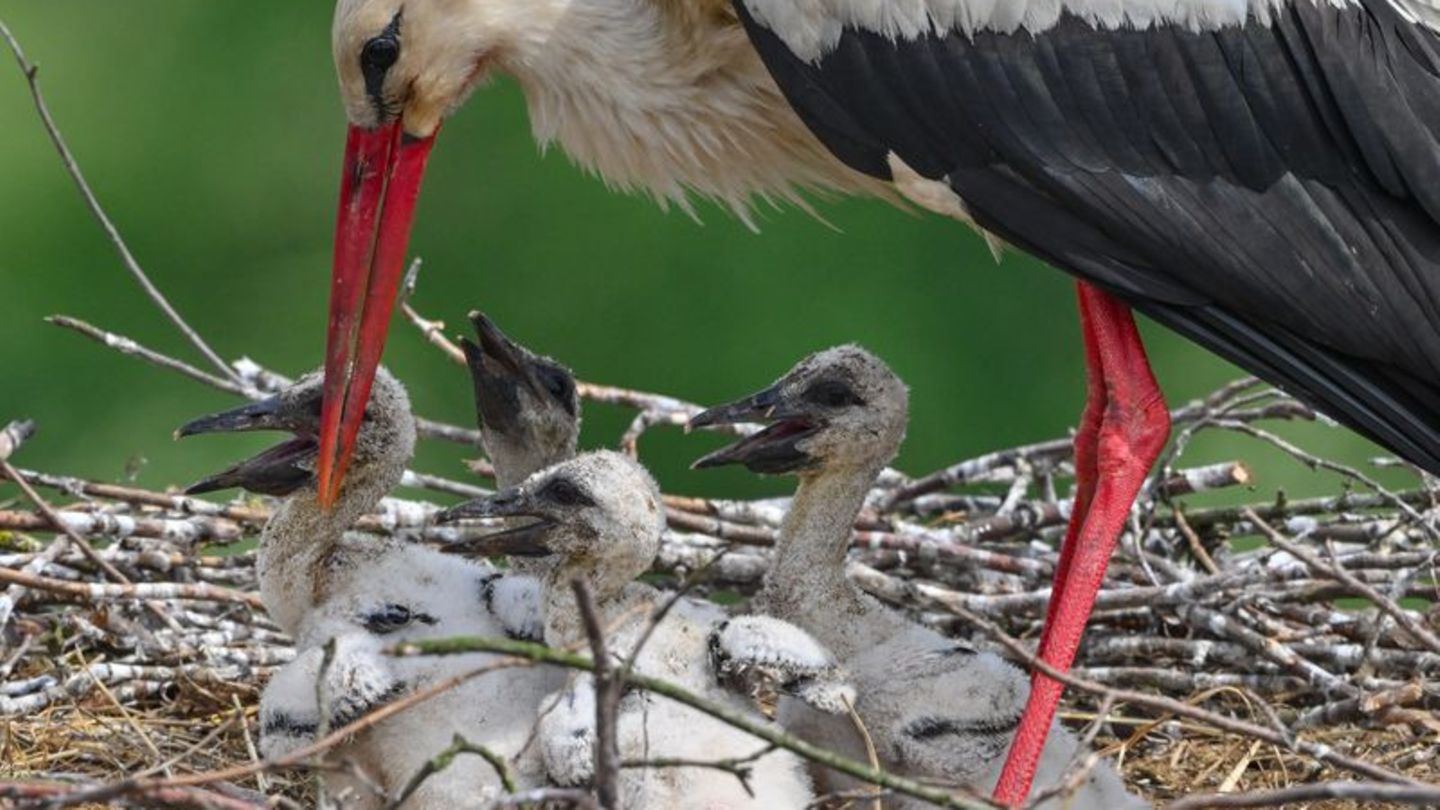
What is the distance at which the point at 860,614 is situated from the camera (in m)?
3.88

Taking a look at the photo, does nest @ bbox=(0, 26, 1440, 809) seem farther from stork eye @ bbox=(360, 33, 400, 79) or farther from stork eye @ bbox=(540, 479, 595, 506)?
stork eye @ bbox=(360, 33, 400, 79)

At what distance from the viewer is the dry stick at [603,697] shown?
2.68 meters

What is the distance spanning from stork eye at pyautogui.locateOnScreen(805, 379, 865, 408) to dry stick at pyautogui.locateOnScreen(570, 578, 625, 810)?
123cm

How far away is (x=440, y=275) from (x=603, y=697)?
621 cm

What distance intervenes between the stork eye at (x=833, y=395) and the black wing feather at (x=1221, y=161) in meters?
0.35

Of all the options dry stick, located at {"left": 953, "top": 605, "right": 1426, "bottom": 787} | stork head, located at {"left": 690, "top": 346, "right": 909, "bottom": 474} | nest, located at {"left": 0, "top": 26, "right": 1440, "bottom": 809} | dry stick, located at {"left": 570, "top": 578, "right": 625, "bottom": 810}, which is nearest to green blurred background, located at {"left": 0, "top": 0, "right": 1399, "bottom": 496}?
nest, located at {"left": 0, "top": 26, "right": 1440, "bottom": 809}

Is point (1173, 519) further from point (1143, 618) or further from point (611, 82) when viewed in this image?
point (611, 82)

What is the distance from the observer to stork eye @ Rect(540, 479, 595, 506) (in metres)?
3.77

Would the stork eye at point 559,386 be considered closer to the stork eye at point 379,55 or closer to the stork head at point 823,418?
the stork head at point 823,418

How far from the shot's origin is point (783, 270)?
8.70 metres

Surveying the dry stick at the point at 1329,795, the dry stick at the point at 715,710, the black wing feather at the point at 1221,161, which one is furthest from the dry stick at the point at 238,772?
the black wing feather at the point at 1221,161

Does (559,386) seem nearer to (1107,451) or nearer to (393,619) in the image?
(393,619)

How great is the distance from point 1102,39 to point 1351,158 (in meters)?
0.38

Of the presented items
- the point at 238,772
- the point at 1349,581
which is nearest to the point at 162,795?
the point at 238,772
